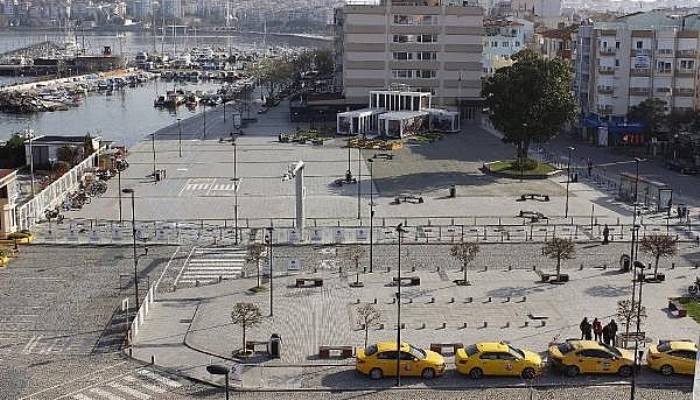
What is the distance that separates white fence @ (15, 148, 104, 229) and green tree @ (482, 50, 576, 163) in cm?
1980

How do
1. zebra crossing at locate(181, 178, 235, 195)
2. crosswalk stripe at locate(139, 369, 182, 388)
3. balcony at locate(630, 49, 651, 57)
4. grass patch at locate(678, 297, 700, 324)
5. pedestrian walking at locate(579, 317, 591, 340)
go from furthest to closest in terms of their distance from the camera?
balcony at locate(630, 49, 651, 57) < zebra crossing at locate(181, 178, 235, 195) < grass patch at locate(678, 297, 700, 324) < pedestrian walking at locate(579, 317, 591, 340) < crosswalk stripe at locate(139, 369, 182, 388)

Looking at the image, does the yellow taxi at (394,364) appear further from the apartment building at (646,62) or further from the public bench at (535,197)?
the apartment building at (646,62)

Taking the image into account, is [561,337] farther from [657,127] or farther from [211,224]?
[657,127]

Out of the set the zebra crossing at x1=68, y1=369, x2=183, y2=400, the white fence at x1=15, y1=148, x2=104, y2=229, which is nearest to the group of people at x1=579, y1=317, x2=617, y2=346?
the zebra crossing at x1=68, y1=369, x2=183, y2=400

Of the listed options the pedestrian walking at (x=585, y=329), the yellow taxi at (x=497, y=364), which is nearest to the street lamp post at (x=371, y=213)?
the pedestrian walking at (x=585, y=329)

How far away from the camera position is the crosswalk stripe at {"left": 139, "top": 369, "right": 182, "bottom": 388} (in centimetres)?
1813

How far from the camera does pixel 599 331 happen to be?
20547 millimetres

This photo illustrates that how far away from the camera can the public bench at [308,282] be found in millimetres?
24969

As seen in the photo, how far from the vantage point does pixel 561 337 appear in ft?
68.8

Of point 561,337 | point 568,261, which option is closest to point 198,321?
point 561,337

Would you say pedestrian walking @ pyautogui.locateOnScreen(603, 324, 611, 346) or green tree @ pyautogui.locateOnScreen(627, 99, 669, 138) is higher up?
green tree @ pyautogui.locateOnScreen(627, 99, 669, 138)

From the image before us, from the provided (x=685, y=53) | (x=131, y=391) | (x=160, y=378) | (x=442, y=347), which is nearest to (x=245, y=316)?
(x=160, y=378)

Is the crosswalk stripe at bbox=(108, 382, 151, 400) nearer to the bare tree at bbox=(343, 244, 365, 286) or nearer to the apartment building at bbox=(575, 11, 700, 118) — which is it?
the bare tree at bbox=(343, 244, 365, 286)

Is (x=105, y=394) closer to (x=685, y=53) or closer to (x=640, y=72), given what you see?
(x=640, y=72)
